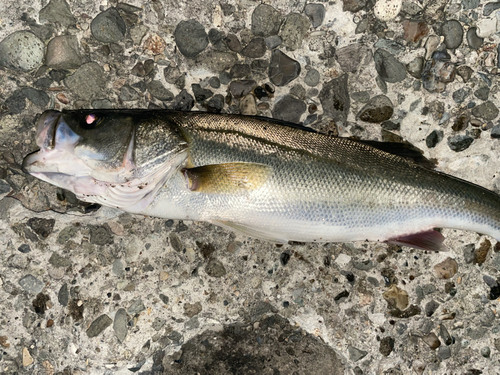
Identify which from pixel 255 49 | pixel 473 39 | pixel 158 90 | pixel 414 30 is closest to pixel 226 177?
pixel 158 90

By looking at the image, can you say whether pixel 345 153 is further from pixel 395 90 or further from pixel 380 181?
pixel 395 90

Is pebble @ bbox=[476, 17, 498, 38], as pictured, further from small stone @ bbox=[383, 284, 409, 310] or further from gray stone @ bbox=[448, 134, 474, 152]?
small stone @ bbox=[383, 284, 409, 310]

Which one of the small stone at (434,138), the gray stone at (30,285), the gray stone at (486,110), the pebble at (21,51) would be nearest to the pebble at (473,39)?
the gray stone at (486,110)

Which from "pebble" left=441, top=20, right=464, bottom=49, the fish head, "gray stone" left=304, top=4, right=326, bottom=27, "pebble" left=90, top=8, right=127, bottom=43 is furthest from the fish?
"pebble" left=441, top=20, right=464, bottom=49

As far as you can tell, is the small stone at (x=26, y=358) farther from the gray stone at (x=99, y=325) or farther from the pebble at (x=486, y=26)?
the pebble at (x=486, y=26)

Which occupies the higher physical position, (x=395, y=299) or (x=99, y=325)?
(x=395, y=299)

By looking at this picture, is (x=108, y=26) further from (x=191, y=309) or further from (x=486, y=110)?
(x=486, y=110)
